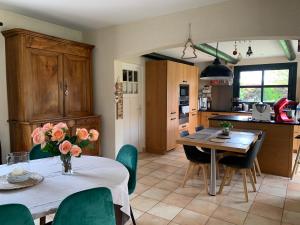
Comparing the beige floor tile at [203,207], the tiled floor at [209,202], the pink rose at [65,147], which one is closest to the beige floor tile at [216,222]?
the tiled floor at [209,202]

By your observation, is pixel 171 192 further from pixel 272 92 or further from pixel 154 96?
pixel 272 92

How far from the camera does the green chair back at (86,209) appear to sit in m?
1.29

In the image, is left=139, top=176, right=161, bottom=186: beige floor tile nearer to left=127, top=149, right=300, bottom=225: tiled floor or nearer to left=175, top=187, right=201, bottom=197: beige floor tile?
left=127, top=149, right=300, bottom=225: tiled floor

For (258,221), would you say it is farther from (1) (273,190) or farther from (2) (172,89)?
(2) (172,89)

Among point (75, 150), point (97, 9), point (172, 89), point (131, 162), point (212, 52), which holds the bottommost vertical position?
point (131, 162)

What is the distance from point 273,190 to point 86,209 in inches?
119

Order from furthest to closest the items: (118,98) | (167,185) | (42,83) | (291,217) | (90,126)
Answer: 1. (118,98)
2. (90,126)
3. (167,185)
4. (42,83)
5. (291,217)

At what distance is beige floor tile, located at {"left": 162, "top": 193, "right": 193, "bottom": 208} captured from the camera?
115 inches

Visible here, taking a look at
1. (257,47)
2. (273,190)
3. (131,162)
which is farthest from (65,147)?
(257,47)

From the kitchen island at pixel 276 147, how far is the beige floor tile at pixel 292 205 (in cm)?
101

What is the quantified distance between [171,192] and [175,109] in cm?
260

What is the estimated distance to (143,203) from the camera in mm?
2957

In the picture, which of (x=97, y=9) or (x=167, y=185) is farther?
(x=167, y=185)

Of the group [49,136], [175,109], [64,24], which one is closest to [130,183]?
[49,136]
